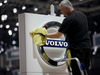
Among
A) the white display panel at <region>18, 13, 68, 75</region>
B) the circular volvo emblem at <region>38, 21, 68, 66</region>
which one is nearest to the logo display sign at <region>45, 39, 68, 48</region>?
the circular volvo emblem at <region>38, 21, 68, 66</region>

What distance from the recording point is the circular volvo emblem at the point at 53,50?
3.31 metres

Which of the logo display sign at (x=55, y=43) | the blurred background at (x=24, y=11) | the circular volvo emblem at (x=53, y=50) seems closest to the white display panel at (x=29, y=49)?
the circular volvo emblem at (x=53, y=50)

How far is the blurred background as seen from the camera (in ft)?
23.7

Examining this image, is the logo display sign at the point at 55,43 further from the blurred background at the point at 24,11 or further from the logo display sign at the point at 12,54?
the logo display sign at the point at 12,54

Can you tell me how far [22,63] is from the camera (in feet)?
10.5

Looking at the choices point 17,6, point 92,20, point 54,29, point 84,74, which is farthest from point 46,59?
point 92,20

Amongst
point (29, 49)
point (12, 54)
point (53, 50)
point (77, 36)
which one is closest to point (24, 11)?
point (12, 54)

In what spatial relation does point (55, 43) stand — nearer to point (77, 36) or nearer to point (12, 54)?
point (77, 36)

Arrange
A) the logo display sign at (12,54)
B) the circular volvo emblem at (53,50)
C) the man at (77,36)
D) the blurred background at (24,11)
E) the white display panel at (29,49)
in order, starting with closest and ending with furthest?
the man at (77,36) < the white display panel at (29,49) < the circular volvo emblem at (53,50) < the logo display sign at (12,54) < the blurred background at (24,11)

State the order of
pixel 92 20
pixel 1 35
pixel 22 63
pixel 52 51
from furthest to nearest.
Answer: pixel 1 35
pixel 92 20
pixel 52 51
pixel 22 63

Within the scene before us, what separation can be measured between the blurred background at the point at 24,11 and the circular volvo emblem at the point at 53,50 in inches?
145

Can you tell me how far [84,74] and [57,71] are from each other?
2.93 feet

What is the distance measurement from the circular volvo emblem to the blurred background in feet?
12.1

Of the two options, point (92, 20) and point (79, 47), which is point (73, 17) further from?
point (92, 20)
